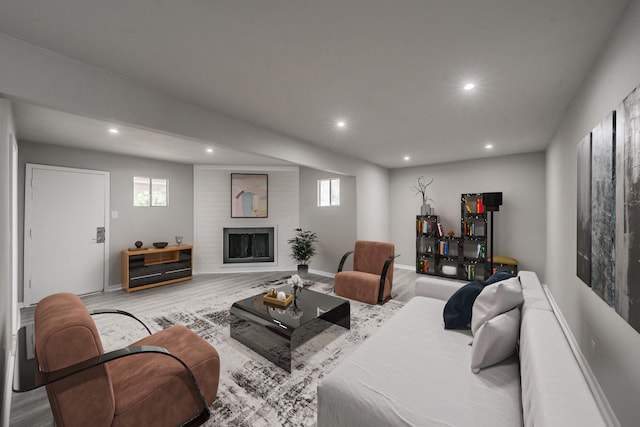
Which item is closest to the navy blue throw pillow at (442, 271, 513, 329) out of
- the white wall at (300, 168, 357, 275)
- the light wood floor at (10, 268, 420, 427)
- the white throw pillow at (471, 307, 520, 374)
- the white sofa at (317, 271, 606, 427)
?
the white sofa at (317, 271, 606, 427)

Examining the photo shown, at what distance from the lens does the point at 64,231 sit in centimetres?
420

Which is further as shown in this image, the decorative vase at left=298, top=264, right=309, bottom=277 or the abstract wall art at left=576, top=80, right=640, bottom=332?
the decorative vase at left=298, top=264, right=309, bottom=277

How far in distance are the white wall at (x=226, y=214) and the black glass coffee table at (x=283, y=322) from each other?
2.99m

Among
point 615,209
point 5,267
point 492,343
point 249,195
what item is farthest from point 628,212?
point 249,195

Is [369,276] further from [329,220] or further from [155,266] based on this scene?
[155,266]

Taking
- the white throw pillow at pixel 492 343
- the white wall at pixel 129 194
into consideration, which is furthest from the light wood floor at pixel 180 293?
the white throw pillow at pixel 492 343

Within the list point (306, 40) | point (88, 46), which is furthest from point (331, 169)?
point (88, 46)

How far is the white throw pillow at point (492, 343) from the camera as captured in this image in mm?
1516

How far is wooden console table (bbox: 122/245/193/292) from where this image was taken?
4.62 meters

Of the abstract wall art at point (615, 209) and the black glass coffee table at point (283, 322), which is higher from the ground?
the abstract wall art at point (615, 209)

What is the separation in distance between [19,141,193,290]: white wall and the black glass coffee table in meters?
3.41

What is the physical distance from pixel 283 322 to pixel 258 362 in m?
0.41

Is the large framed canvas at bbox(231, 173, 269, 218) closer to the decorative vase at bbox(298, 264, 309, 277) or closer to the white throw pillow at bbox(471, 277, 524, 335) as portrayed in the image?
the decorative vase at bbox(298, 264, 309, 277)

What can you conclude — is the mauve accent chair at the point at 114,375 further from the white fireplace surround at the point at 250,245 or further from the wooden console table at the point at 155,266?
the white fireplace surround at the point at 250,245
